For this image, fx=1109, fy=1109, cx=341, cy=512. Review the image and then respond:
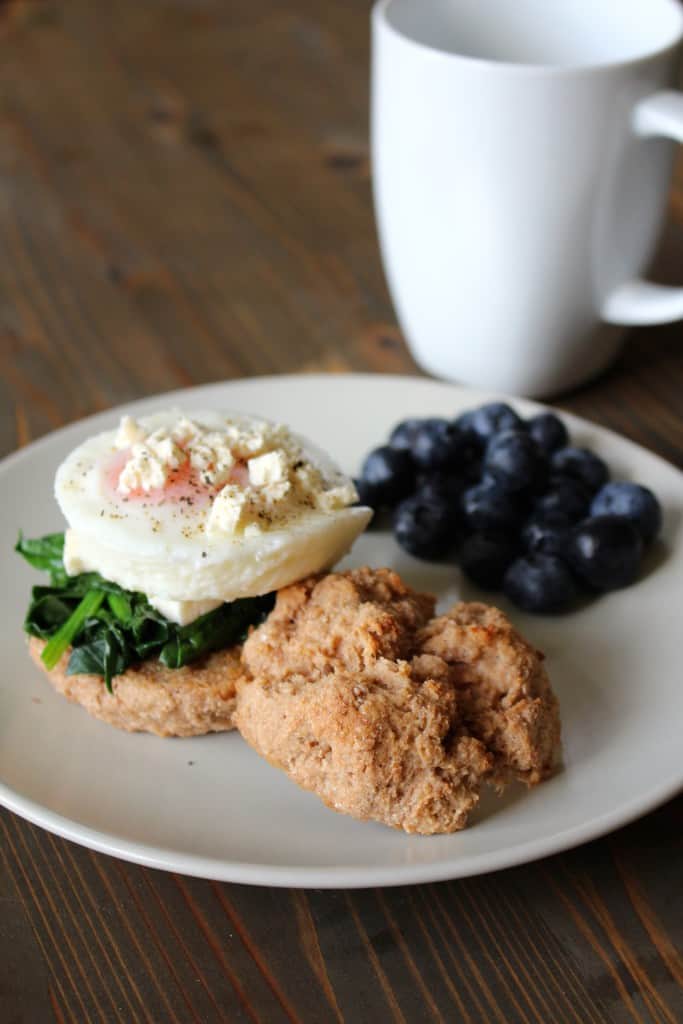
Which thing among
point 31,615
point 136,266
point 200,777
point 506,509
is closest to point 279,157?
point 136,266

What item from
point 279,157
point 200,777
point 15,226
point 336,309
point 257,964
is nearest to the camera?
point 257,964

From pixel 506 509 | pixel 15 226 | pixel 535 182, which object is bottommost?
pixel 15 226

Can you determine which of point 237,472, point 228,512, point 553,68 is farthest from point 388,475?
point 553,68

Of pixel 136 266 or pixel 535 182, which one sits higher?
pixel 535 182

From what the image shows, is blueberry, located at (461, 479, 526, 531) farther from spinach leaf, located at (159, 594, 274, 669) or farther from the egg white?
spinach leaf, located at (159, 594, 274, 669)

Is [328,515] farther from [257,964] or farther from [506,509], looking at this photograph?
[257,964]

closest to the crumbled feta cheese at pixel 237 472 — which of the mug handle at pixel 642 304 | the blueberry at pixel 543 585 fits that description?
the blueberry at pixel 543 585

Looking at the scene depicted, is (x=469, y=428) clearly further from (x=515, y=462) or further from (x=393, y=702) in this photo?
(x=393, y=702)
